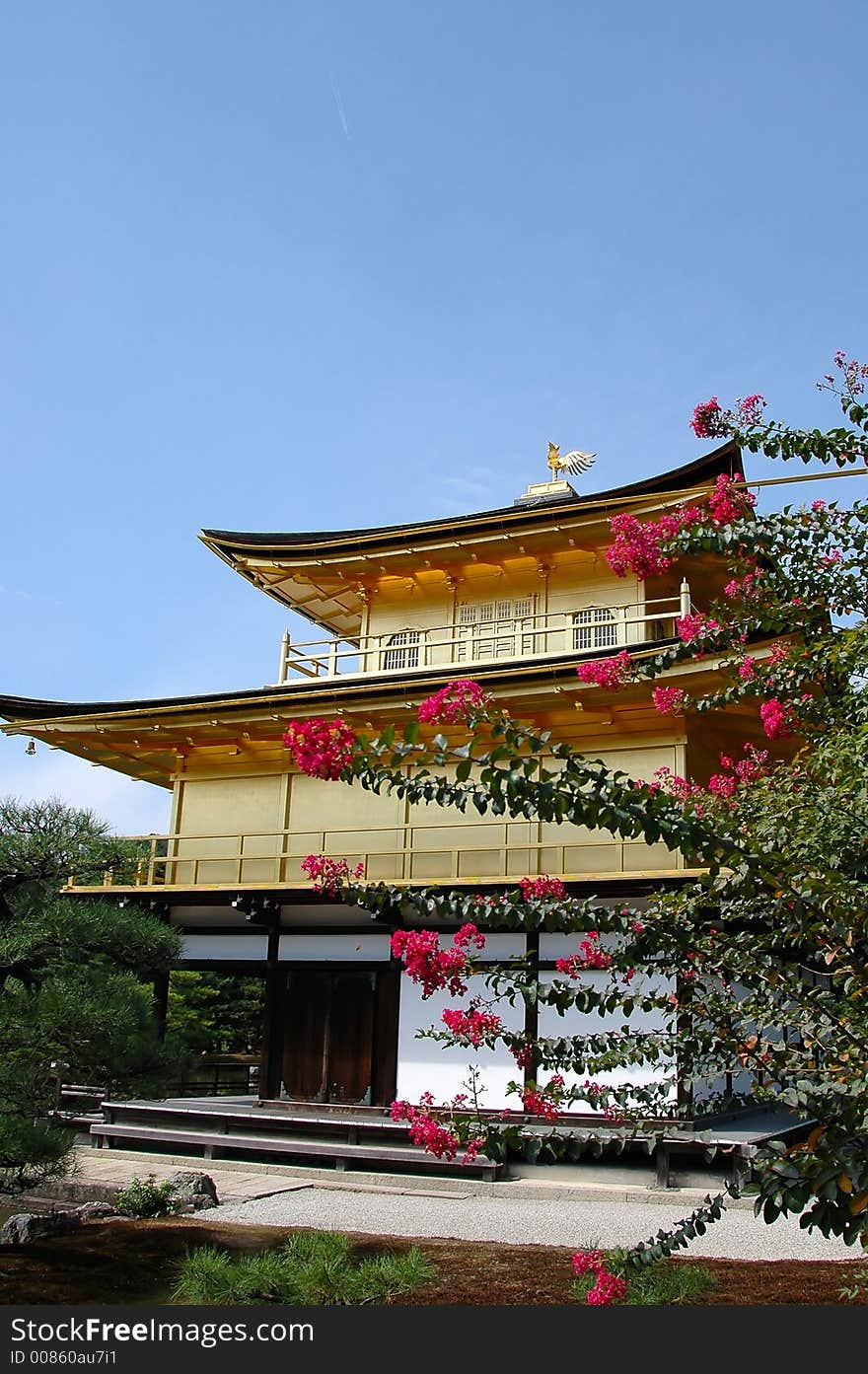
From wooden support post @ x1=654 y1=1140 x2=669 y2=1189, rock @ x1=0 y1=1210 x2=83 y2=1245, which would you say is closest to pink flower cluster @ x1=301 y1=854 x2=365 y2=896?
rock @ x1=0 y1=1210 x2=83 y2=1245

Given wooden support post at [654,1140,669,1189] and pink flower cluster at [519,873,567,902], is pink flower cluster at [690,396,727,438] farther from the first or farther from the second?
wooden support post at [654,1140,669,1189]

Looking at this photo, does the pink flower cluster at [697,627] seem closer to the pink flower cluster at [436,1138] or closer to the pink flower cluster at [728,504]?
the pink flower cluster at [728,504]

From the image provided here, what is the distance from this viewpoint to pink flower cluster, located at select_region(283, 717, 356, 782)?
13.2 feet

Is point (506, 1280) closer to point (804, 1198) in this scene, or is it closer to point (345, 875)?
point (345, 875)

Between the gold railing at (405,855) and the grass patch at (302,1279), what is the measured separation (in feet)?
23.7

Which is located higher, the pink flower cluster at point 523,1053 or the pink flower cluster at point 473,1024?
the pink flower cluster at point 473,1024

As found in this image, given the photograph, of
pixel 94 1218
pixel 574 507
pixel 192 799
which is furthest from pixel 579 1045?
pixel 192 799

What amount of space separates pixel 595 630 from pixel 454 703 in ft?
49.6

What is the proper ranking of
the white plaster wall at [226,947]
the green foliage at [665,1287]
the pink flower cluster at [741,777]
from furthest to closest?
the white plaster wall at [226,947]
the pink flower cluster at [741,777]
the green foliage at [665,1287]

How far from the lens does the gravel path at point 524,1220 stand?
10414mm

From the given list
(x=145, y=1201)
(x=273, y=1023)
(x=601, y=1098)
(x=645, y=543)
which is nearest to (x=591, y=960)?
(x=601, y=1098)

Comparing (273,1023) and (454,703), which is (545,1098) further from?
(273,1023)

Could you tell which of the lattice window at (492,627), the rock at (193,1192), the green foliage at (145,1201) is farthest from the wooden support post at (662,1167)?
the lattice window at (492,627)

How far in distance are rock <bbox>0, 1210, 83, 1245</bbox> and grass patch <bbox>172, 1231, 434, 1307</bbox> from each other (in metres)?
3.17
